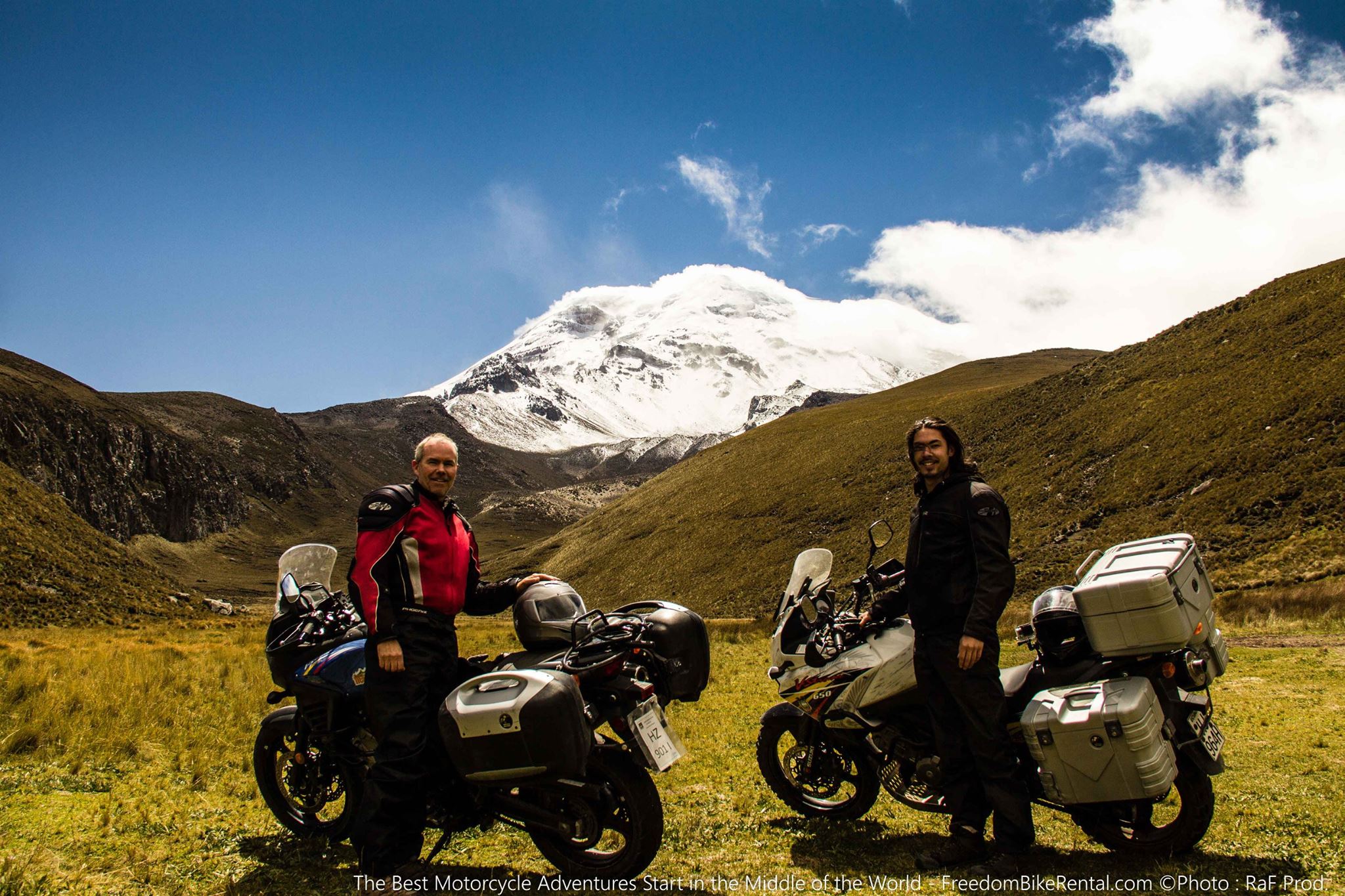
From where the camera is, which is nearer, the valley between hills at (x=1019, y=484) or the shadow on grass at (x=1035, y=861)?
the shadow on grass at (x=1035, y=861)

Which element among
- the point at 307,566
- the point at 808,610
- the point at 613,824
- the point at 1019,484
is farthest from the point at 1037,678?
the point at 1019,484

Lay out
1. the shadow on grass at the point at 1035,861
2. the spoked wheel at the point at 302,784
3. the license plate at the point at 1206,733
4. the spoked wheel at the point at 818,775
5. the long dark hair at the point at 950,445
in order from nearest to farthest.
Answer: the shadow on grass at the point at 1035,861
the license plate at the point at 1206,733
the long dark hair at the point at 950,445
the spoked wheel at the point at 302,784
the spoked wheel at the point at 818,775

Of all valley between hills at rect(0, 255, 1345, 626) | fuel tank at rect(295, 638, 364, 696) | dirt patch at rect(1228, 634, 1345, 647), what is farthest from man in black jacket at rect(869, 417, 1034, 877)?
valley between hills at rect(0, 255, 1345, 626)

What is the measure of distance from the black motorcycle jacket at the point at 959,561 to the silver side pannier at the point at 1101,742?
633 mm

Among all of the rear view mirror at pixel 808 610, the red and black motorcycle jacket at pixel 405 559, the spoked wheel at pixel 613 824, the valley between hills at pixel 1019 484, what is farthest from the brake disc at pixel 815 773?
the valley between hills at pixel 1019 484

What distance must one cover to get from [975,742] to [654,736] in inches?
88.5

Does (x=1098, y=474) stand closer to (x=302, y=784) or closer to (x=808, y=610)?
(x=808, y=610)

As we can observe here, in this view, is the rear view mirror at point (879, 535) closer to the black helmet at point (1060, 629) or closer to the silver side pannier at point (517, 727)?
the black helmet at point (1060, 629)

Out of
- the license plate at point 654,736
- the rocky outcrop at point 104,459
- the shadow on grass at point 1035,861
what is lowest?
the shadow on grass at point 1035,861

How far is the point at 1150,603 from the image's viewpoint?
4.71m

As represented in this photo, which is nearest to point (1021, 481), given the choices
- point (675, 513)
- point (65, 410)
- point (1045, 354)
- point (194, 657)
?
point (675, 513)

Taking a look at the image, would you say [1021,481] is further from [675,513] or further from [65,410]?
[65,410]

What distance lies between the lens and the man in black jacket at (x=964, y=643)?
16.7ft

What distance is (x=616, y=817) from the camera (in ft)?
15.9
